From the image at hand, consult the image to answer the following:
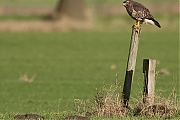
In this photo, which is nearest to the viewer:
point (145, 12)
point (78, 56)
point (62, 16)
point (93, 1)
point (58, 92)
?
point (145, 12)

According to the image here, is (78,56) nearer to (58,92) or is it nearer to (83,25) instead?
(58,92)

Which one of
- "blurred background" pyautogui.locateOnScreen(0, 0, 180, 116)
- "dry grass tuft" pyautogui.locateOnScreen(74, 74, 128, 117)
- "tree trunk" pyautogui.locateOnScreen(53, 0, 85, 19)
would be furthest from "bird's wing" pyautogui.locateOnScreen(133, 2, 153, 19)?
"tree trunk" pyautogui.locateOnScreen(53, 0, 85, 19)

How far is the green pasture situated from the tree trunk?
575 cm

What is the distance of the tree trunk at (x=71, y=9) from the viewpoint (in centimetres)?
4294

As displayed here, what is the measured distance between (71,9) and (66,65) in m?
21.2

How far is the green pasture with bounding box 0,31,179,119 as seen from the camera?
15.0 meters

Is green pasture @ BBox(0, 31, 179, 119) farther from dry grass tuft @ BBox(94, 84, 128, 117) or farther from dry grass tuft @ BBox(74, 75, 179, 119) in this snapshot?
dry grass tuft @ BBox(94, 84, 128, 117)

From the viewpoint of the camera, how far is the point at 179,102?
38.9 ft

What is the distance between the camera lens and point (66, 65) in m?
22.6

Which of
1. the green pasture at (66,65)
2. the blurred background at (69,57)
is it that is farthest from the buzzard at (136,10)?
the green pasture at (66,65)

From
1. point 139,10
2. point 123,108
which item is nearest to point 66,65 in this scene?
point 139,10

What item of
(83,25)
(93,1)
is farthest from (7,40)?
(93,1)

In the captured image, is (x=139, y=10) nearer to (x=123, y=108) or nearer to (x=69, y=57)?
(x=123, y=108)

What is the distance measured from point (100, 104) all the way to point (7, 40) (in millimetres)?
20721
